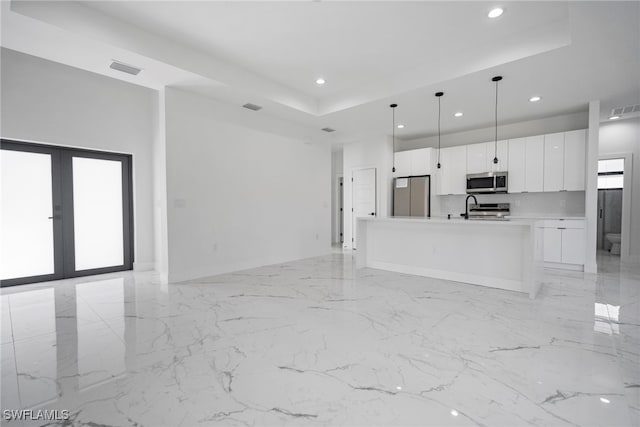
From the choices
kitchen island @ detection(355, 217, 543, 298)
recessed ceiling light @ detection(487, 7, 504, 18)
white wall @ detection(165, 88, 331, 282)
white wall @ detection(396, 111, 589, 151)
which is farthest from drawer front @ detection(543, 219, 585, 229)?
white wall @ detection(165, 88, 331, 282)

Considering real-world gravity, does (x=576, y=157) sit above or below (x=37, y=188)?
above

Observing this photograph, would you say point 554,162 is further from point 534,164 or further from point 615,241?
point 615,241

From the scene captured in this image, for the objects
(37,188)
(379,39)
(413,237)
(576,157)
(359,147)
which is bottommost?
(413,237)

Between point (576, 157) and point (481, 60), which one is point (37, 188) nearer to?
point (481, 60)

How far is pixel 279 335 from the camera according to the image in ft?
8.57

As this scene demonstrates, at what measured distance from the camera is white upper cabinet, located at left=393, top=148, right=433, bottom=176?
265 inches

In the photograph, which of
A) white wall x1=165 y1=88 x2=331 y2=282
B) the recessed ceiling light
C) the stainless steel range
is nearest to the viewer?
the recessed ceiling light

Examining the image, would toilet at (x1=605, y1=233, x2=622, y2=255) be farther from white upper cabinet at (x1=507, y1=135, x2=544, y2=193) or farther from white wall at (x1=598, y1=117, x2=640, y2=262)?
white upper cabinet at (x1=507, y1=135, x2=544, y2=193)

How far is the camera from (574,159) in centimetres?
525

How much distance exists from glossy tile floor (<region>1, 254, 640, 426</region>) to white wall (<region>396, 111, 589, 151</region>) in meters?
3.25

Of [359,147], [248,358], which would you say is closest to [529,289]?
[248,358]

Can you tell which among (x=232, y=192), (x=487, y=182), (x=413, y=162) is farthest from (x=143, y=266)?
(x=487, y=182)

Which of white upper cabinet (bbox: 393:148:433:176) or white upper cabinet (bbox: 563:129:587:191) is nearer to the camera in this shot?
white upper cabinet (bbox: 563:129:587:191)

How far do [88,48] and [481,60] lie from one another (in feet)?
15.2
